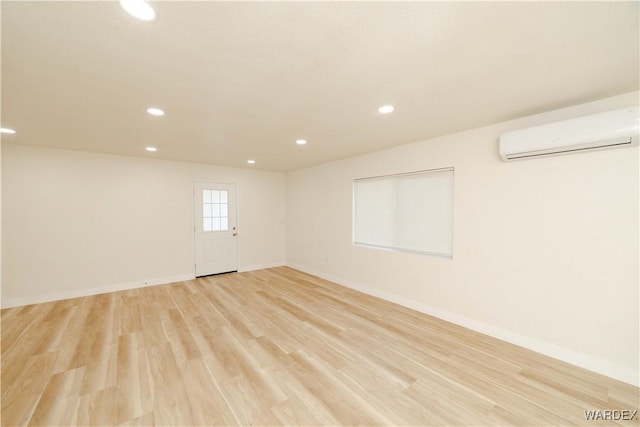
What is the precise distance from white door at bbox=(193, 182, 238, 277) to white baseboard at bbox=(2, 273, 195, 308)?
45 centimetres

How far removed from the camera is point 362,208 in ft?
14.5

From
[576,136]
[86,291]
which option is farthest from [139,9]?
[86,291]

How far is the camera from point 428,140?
11.0 feet

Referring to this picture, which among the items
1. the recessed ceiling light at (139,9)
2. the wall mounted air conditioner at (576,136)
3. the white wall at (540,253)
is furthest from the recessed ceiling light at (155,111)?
the wall mounted air conditioner at (576,136)

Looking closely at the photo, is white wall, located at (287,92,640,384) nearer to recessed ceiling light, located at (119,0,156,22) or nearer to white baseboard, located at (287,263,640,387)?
white baseboard, located at (287,263,640,387)

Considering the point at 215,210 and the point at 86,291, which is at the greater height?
the point at 215,210

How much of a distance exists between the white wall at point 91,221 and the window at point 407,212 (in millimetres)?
3085

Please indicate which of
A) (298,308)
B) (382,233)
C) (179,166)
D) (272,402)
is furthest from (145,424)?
(179,166)

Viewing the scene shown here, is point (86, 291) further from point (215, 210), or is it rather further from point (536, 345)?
point (536, 345)

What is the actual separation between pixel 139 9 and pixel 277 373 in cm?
256

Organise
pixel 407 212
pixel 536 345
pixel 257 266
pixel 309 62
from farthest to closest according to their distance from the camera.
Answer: pixel 257 266 < pixel 407 212 < pixel 536 345 < pixel 309 62

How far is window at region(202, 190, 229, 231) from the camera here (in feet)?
17.0

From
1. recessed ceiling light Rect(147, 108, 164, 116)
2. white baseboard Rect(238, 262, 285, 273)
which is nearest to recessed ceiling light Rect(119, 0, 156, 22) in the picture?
recessed ceiling light Rect(147, 108, 164, 116)

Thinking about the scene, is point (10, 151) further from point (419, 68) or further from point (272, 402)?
point (419, 68)
